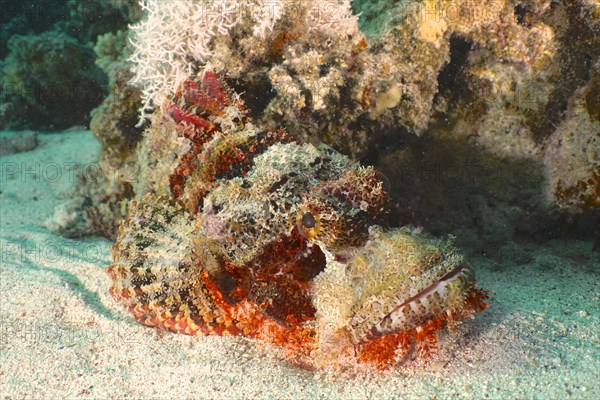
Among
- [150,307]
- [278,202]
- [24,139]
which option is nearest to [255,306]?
[278,202]

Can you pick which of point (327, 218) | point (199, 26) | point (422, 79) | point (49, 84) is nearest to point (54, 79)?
point (49, 84)

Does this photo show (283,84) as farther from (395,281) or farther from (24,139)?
(24,139)

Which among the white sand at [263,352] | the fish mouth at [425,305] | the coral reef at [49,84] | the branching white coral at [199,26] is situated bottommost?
the coral reef at [49,84]

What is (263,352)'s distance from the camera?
11.9 feet

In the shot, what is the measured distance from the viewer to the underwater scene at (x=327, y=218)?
3084 mm

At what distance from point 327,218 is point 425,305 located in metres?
0.84

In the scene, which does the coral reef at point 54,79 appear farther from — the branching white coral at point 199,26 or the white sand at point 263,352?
the white sand at point 263,352

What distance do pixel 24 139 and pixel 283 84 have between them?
8.90m

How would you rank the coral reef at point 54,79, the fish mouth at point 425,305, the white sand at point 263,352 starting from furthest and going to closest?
the coral reef at point 54,79 < the white sand at point 263,352 < the fish mouth at point 425,305

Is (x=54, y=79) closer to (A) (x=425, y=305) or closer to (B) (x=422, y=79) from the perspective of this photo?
(B) (x=422, y=79)

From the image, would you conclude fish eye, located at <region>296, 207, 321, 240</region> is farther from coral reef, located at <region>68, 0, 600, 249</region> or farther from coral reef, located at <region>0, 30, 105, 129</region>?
coral reef, located at <region>0, 30, 105, 129</region>

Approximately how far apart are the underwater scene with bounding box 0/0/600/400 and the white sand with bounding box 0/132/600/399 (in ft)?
0.07

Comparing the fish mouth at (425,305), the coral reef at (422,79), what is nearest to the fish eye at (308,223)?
the fish mouth at (425,305)

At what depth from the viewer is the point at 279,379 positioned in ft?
10.8
